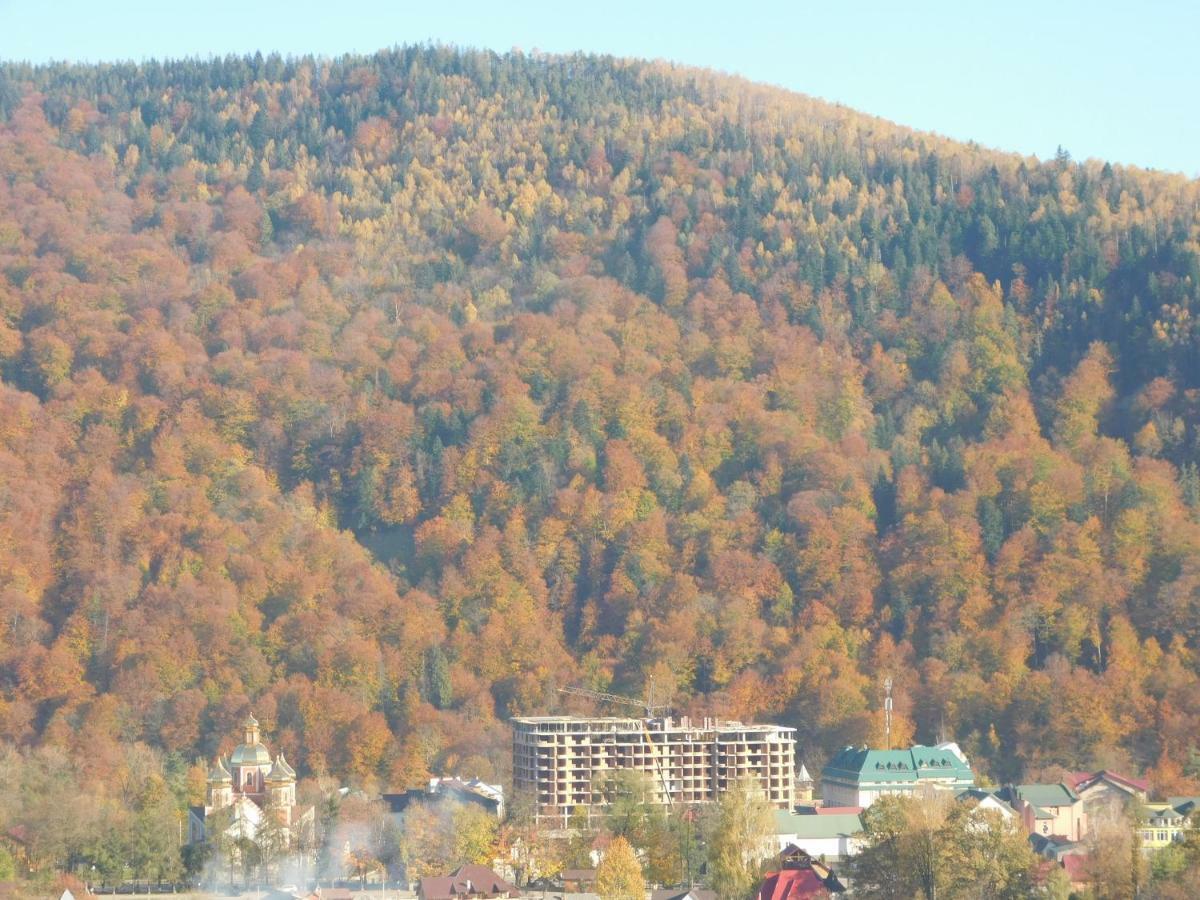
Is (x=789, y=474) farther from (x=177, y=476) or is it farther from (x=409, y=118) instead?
(x=409, y=118)

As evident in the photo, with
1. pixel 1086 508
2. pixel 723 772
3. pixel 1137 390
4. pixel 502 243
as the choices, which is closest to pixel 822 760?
pixel 723 772

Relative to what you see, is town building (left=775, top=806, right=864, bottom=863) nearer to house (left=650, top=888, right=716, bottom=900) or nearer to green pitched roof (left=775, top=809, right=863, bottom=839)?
green pitched roof (left=775, top=809, right=863, bottom=839)

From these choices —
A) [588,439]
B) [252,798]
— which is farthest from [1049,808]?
[588,439]

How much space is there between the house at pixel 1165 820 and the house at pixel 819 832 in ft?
35.0

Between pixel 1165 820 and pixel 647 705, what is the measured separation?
30.9 m

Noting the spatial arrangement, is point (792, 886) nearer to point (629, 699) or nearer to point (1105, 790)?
point (1105, 790)

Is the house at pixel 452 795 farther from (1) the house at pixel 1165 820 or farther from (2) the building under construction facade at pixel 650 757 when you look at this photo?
(1) the house at pixel 1165 820

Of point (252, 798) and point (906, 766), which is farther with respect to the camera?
point (906, 766)

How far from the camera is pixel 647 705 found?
126000mm

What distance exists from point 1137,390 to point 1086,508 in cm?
1673

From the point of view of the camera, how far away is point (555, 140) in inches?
7579

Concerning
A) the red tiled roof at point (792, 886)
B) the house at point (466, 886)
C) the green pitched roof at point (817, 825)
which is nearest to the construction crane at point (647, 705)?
the green pitched roof at point (817, 825)

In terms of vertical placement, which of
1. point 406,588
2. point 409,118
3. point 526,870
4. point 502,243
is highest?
point 409,118

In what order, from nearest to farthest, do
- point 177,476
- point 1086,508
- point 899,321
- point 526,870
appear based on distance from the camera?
point 526,870
point 1086,508
point 177,476
point 899,321
